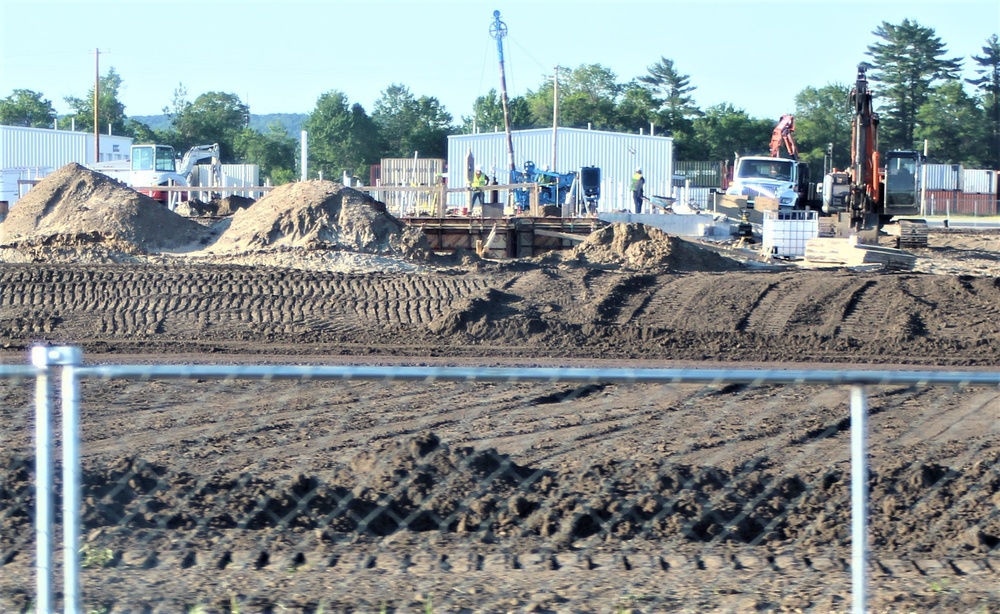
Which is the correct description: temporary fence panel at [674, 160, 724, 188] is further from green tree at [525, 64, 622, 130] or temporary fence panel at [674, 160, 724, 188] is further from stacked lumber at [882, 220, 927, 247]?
stacked lumber at [882, 220, 927, 247]

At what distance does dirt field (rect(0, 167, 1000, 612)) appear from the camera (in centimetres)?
536

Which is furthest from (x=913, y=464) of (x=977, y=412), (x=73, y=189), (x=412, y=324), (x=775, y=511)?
(x=73, y=189)

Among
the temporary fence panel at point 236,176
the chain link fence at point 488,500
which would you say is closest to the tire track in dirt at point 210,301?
the chain link fence at point 488,500

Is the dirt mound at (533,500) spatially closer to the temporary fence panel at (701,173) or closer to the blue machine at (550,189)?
the blue machine at (550,189)

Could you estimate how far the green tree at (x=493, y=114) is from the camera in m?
88.7

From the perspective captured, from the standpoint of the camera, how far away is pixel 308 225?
21000mm

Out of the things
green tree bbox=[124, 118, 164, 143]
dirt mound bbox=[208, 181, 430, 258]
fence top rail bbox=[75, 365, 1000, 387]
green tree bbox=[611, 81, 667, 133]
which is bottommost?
fence top rail bbox=[75, 365, 1000, 387]

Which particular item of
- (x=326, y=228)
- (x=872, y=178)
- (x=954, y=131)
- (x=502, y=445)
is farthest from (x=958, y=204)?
(x=502, y=445)

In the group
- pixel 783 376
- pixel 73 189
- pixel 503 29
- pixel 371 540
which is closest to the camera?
pixel 783 376

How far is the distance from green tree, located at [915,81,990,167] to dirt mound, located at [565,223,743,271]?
66844 millimetres

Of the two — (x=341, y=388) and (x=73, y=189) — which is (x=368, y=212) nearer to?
(x=73, y=189)

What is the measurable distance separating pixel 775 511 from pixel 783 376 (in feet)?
10.1

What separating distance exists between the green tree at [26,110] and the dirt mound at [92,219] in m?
68.0

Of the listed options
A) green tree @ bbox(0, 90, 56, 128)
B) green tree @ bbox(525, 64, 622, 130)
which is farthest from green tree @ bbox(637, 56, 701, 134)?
green tree @ bbox(0, 90, 56, 128)
